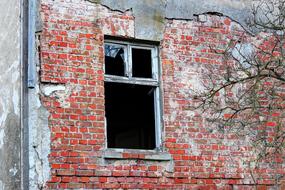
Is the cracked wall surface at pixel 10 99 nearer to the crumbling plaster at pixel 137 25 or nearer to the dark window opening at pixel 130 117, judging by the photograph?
the crumbling plaster at pixel 137 25

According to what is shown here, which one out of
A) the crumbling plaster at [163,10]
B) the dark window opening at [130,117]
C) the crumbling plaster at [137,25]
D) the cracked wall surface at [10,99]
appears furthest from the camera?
the dark window opening at [130,117]

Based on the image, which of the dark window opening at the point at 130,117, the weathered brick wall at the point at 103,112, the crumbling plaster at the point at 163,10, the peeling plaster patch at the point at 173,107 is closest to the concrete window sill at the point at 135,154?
the weathered brick wall at the point at 103,112

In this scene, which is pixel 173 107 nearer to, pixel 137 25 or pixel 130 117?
pixel 137 25

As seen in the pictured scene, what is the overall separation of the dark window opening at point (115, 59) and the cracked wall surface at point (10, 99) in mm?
1314

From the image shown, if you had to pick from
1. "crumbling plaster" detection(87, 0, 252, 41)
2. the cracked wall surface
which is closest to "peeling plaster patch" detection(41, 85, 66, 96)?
the cracked wall surface

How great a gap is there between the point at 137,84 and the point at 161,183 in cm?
145

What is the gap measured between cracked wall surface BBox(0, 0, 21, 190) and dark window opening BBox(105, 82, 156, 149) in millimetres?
1773

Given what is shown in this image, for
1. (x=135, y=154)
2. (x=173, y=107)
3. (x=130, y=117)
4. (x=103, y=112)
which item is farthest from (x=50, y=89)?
(x=130, y=117)

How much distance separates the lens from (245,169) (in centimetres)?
909

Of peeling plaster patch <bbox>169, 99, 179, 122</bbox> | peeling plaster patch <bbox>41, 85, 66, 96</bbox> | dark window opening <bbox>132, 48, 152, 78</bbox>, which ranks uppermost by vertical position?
dark window opening <bbox>132, 48, 152, 78</bbox>

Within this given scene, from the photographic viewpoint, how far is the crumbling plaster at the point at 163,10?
893 cm

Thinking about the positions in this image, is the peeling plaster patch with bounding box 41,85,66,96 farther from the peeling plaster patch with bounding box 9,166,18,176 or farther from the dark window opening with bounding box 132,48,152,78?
the dark window opening with bounding box 132,48,152,78

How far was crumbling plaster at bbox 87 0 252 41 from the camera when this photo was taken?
352 inches

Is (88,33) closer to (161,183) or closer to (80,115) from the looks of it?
(80,115)
